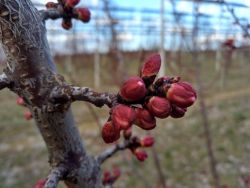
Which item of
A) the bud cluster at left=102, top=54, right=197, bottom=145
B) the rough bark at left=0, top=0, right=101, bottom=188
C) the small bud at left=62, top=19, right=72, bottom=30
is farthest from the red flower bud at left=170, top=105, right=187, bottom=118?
the small bud at left=62, top=19, right=72, bottom=30

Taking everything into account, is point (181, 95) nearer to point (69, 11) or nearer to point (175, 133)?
point (69, 11)

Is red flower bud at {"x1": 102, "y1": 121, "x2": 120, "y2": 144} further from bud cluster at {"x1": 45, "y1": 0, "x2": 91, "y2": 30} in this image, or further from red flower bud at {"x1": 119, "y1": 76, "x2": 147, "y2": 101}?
bud cluster at {"x1": 45, "y1": 0, "x2": 91, "y2": 30}

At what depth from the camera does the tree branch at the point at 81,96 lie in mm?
591

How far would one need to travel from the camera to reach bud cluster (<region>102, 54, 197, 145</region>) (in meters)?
0.54

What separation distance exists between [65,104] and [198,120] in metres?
7.07

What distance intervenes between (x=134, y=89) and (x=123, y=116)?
4 cm

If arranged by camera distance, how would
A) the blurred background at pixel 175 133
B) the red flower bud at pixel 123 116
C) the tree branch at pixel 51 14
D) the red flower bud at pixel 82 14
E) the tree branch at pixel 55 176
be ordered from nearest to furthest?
the red flower bud at pixel 123 116, the tree branch at pixel 55 176, the tree branch at pixel 51 14, the red flower bud at pixel 82 14, the blurred background at pixel 175 133

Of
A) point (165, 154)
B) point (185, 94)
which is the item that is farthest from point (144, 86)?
point (165, 154)

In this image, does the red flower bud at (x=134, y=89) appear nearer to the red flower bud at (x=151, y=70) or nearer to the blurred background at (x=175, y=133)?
the red flower bud at (x=151, y=70)

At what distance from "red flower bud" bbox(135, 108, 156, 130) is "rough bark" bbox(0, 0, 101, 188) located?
16 centimetres

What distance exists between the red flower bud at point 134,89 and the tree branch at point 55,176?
210 millimetres

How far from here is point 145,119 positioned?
55 cm

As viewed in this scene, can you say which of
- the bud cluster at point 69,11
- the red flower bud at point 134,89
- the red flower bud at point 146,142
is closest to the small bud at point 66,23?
the bud cluster at point 69,11

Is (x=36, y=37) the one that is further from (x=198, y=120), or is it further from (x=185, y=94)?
(x=198, y=120)
